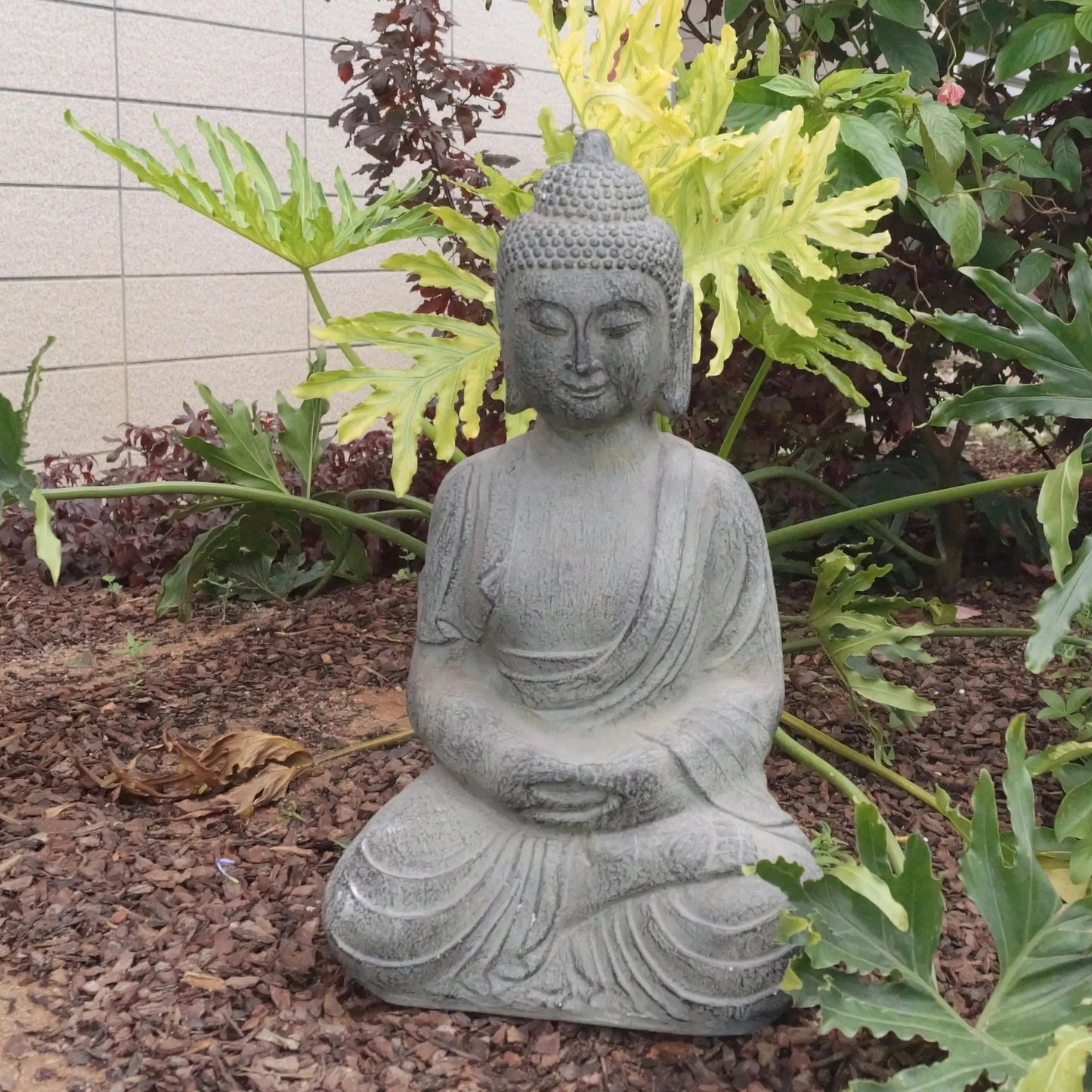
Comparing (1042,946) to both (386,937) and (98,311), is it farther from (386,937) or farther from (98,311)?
(98,311)

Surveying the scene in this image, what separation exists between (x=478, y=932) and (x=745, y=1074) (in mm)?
569

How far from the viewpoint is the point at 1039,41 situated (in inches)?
146

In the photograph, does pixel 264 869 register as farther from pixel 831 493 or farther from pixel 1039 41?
pixel 1039 41

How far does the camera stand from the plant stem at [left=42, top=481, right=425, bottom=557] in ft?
10.7

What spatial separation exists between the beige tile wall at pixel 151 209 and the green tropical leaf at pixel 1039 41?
3480mm

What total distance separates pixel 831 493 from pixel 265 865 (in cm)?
228

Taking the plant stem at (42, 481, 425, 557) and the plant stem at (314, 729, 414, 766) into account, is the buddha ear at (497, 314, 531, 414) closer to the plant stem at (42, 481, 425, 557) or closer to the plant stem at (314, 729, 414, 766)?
the plant stem at (42, 481, 425, 557)

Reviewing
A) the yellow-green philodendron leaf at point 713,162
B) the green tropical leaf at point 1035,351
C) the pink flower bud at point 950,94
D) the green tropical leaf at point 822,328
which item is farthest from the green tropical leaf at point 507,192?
the green tropical leaf at point 1035,351

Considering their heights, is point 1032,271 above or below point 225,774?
above

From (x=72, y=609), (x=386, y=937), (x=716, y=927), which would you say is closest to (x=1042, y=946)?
(x=716, y=927)

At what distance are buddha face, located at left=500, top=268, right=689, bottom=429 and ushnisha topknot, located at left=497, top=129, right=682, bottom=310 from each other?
0.02 meters

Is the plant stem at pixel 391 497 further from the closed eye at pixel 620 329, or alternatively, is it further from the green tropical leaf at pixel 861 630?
the closed eye at pixel 620 329

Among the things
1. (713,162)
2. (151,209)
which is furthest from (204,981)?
(151,209)

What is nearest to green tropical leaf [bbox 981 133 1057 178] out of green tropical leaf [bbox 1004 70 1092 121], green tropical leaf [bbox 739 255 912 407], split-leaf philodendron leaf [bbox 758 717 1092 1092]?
green tropical leaf [bbox 1004 70 1092 121]
